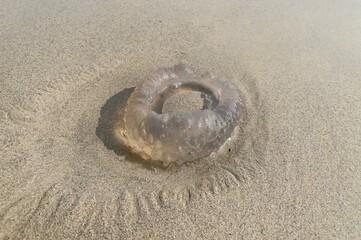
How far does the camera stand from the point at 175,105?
2408mm

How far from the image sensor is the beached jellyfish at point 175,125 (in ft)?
6.75

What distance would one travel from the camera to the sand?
186 centimetres

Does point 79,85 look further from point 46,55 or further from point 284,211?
point 284,211

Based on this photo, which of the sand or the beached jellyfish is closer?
the sand

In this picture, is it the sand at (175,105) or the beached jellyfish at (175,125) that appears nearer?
the sand at (175,105)

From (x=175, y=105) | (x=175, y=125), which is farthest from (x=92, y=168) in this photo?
(x=175, y=105)

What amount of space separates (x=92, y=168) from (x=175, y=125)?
53 cm

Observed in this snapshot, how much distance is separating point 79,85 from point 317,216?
1.72 meters

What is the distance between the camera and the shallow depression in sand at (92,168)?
6.09ft

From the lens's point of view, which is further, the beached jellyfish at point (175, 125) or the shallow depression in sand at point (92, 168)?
the beached jellyfish at point (175, 125)

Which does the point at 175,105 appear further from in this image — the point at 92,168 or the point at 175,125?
the point at 92,168

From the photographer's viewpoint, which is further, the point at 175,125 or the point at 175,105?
the point at 175,105

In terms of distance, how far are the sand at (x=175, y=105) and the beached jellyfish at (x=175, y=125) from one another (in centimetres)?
8

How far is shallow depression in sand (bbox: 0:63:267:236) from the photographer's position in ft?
6.09
